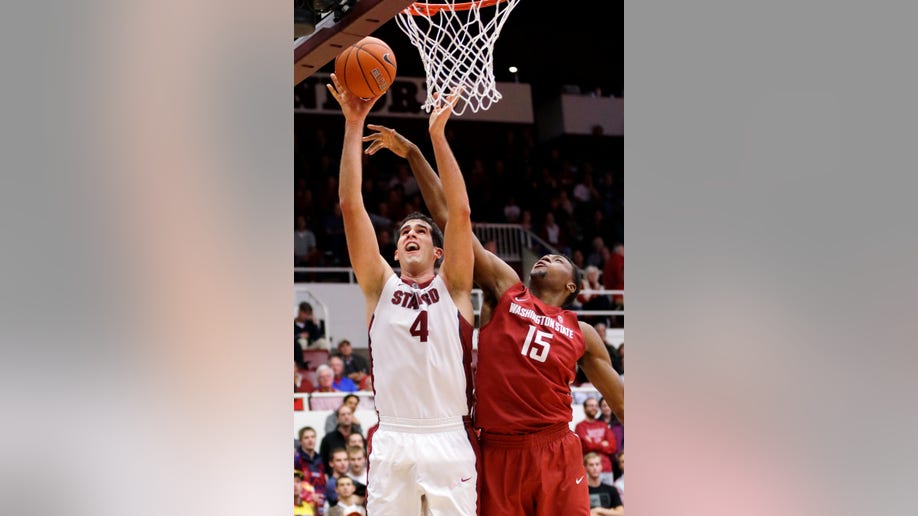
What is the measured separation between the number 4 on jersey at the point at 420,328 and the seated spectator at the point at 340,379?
4.63 meters

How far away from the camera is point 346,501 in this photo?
6.54 metres

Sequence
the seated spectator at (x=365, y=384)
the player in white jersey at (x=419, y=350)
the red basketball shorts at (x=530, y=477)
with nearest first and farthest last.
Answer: the player in white jersey at (x=419, y=350)
the red basketball shorts at (x=530, y=477)
the seated spectator at (x=365, y=384)

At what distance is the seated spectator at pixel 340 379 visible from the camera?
8080mm

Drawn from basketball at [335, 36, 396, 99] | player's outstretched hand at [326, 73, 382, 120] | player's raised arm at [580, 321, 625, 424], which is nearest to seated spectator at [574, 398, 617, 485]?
player's raised arm at [580, 321, 625, 424]

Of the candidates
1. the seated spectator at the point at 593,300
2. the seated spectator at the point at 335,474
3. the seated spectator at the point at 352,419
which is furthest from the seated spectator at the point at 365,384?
the seated spectator at the point at 593,300

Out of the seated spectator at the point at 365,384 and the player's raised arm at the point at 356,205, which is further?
the seated spectator at the point at 365,384

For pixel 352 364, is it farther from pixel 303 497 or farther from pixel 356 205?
pixel 356 205

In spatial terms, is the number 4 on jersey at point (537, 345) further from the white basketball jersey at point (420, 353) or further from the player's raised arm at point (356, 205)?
the player's raised arm at point (356, 205)

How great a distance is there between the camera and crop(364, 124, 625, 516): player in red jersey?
3.69 metres

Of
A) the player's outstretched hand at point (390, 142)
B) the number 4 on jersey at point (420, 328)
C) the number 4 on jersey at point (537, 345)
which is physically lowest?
the number 4 on jersey at point (537, 345)
